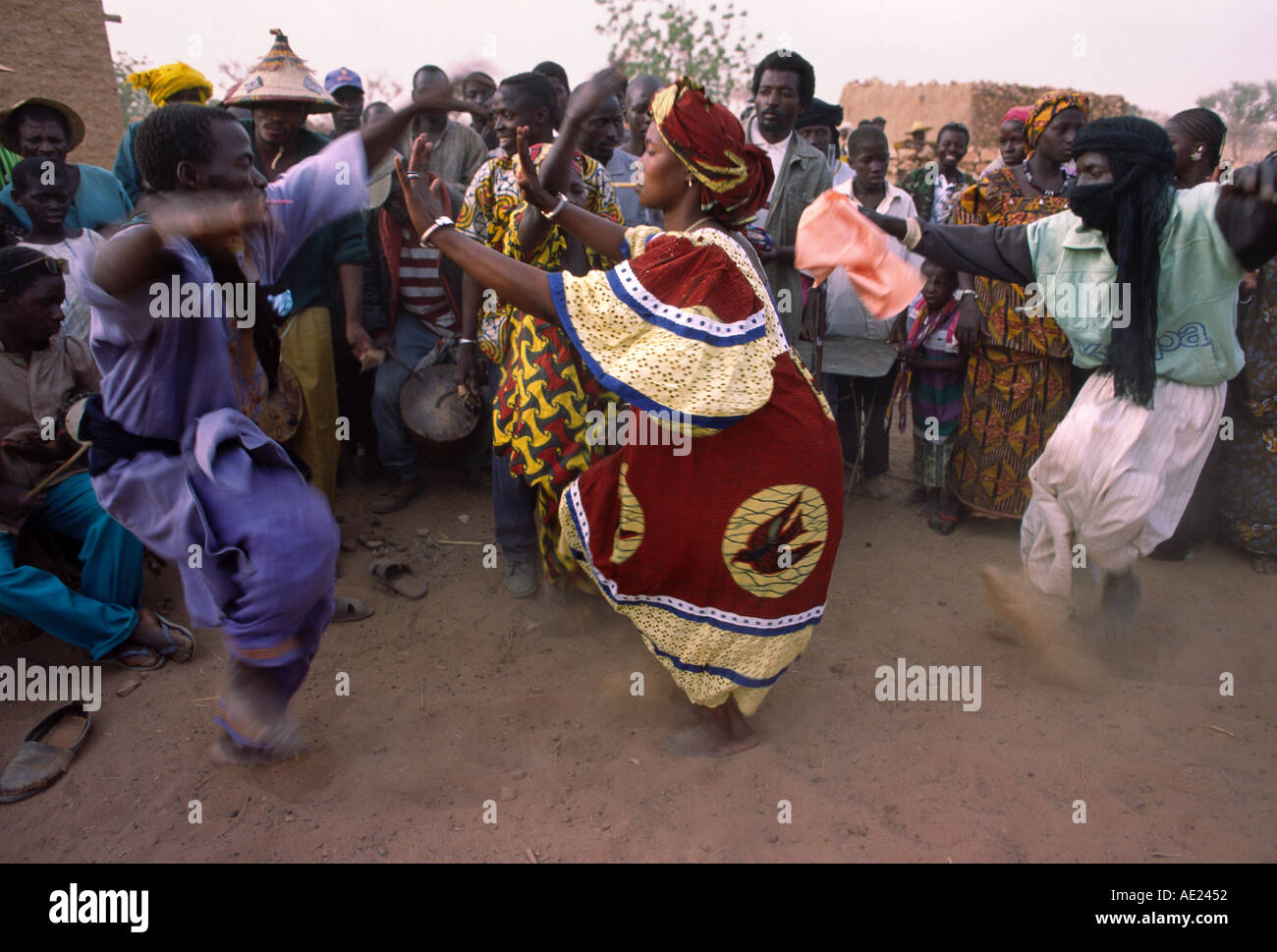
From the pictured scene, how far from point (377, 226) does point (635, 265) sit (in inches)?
130

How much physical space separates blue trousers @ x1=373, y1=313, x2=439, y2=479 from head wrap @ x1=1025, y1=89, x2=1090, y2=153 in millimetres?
3742

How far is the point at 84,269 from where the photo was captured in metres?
2.26

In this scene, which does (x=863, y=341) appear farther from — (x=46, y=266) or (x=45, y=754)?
(x=45, y=754)

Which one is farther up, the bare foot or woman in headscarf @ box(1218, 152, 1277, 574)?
woman in headscarf @ box(1218, 152, 1277, 574)

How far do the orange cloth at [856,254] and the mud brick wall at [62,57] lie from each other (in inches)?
342

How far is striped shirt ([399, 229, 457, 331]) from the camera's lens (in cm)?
500

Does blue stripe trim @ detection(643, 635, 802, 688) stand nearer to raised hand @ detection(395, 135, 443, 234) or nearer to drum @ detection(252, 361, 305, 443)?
raised hand @ detection(395, 135, 443, 234)

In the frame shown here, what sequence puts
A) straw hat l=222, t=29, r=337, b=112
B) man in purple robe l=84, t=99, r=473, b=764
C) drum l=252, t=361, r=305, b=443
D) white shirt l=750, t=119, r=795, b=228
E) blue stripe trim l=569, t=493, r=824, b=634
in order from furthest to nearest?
white shirt l=750, t=119, r=795, b=228
drum l=252, t=361, r=305, b=443
straw hat l=222, t=29, r=337, b=112
blue stripe trim l=569, t=493, r=824, b=634
man in purple robe l=84, t=99, r=473, b=764

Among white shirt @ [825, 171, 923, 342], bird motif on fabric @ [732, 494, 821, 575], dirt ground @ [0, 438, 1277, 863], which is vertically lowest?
dirt ground @ [0, 438, 1277, 863]

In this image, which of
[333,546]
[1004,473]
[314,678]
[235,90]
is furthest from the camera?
[1004,473]

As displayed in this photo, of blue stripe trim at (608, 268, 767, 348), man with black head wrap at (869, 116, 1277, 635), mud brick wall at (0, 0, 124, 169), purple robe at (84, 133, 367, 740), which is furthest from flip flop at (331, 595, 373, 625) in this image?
mud brick wall at (0, 0, 124, 169)

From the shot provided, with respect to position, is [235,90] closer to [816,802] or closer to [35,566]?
[35,566]

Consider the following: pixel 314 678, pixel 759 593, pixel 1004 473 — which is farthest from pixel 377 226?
pixel 1004 473

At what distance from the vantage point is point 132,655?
139 inches
